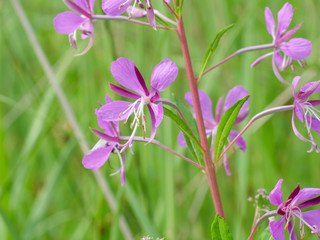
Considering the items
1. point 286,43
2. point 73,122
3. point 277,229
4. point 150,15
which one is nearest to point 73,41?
point 150,15

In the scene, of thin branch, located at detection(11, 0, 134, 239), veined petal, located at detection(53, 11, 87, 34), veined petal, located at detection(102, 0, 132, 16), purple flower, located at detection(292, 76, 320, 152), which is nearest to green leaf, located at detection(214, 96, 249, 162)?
purple flower, located at detection(292, 76, 320, 152)

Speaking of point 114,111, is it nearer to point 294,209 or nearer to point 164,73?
point 164,73

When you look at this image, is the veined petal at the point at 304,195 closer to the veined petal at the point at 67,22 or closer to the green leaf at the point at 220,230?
the green leaf at the point at 220,230

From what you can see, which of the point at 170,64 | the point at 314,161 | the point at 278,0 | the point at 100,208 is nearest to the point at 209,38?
the point at 278,0

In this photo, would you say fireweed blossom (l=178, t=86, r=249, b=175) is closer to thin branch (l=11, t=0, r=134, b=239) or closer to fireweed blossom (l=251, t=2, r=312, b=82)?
fireweed blossom (l=251, t=2, r=312, b=82)

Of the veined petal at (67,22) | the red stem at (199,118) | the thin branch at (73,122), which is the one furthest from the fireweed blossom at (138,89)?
the thin branch at (73,122)
